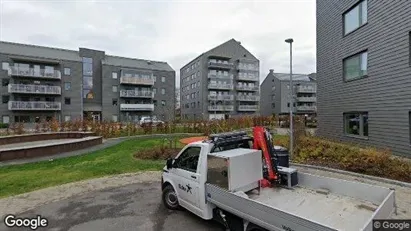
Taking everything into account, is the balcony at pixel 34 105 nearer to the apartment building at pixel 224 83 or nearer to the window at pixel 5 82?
the window at pixel 5 82

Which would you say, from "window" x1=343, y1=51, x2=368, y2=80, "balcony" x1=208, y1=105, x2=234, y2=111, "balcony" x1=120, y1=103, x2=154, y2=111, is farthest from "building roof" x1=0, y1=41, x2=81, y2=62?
"window" x1=343, y1=51, x2=368, y2=80

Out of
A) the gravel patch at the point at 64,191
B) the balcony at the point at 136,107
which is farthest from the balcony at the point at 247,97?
the gravel patch at the point at 64,191

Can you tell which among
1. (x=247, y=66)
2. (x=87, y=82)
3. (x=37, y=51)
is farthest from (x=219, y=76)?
(x=37, y=51)

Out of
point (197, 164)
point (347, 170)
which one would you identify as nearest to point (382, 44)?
point (347, 170)

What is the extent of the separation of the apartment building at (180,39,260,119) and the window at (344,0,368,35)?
149 ft

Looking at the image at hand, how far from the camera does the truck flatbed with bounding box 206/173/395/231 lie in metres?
3.80

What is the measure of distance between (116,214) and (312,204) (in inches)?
174

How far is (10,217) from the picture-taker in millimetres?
6176

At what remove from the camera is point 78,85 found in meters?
49.1

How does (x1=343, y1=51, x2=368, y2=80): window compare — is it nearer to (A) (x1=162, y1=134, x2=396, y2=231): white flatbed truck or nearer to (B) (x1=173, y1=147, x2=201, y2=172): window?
(A) (x1=162, y1=134, x2=396, y2=231): white flatbed truck

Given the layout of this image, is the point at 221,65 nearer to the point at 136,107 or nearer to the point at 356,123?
Result: the point at 136,107

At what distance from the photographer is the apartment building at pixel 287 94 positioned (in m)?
66.6

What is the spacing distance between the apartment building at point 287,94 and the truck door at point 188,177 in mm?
62806

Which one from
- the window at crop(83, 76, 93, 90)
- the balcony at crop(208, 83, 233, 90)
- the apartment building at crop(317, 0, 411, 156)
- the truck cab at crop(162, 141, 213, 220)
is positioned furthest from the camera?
the balcony at crop(208, 83, 233, 90)
